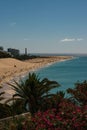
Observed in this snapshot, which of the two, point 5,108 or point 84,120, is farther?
point 5,108

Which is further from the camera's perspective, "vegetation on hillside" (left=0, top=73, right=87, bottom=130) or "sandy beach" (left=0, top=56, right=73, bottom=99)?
"sandy beach" (left=0, top=56, right=73, bottom=99)

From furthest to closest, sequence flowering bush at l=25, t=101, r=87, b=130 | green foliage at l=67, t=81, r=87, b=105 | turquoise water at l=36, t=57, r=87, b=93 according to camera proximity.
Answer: turquoise water at l=36, t=57, r=87, b=93, green foliage at l=67, t=81, r=87, b=105, flowering bush at l=25, t=101, r=87, b=130

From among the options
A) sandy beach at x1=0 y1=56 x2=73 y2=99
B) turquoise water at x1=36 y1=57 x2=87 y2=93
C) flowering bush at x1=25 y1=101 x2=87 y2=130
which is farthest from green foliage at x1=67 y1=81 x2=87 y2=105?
turquoise water at x1=36 y1=57 x2=87 y2=93

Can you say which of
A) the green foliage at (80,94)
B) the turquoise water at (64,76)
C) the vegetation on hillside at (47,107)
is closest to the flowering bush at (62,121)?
the vegetation on hillside at (47,107)

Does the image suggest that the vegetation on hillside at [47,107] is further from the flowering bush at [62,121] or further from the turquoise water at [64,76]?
the turquoise water at [64,76]

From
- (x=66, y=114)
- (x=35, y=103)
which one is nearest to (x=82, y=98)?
(x=35, y=103)

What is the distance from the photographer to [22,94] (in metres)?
23.1

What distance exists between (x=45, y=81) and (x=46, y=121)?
12.8 metres

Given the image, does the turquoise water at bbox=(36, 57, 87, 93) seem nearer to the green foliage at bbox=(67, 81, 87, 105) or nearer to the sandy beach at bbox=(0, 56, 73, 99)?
the sandy beach at bbox=(0, 56, 73, 99)

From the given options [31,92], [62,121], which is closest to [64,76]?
[31,92]

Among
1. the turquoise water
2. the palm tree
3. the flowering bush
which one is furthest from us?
the turquoise water

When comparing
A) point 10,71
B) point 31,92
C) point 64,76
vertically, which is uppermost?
point 31,92

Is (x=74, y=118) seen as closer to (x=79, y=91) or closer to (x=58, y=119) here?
(x=58, y=119)

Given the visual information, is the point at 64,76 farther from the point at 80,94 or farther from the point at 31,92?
the point at 80,94
